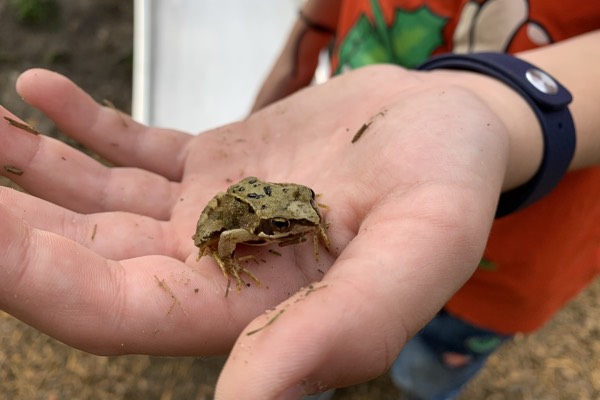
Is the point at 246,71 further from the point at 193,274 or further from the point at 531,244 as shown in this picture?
the point at 193,274

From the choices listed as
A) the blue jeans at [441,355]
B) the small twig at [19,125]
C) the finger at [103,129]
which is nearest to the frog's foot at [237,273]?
the finger at [103,129]

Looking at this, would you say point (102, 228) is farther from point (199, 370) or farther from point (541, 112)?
point (199, 370)

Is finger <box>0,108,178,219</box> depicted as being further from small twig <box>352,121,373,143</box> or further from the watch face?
the watch face

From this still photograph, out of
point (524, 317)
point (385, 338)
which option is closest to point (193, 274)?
point (385, 338)

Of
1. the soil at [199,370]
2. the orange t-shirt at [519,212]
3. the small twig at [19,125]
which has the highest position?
the small twig at [19,125]

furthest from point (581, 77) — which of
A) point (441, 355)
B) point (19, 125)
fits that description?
point (19, 125)

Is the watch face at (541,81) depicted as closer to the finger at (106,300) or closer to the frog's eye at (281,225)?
the frog's eye at (281,225)

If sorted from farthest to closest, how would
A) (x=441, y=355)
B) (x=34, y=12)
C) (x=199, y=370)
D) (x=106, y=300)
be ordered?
(x=34, y=12), (x=199, y=370), (x=441, y=355), (x=106, y=300)
